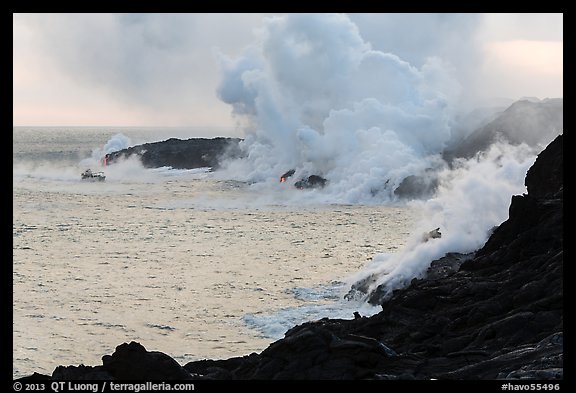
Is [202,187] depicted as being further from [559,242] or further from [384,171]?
[559,242]

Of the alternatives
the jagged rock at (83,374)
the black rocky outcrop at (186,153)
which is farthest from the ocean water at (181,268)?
the black rocky outcrop at (186,153)

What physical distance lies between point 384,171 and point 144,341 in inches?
2334

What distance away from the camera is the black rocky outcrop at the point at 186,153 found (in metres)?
130

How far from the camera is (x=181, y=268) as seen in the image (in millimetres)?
42750

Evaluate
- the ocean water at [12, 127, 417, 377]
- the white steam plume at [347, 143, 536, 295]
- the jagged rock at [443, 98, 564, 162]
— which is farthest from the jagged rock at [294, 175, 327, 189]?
the white steam plume at [347, 143, 536, 295]

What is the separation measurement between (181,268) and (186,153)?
9393 centimetres

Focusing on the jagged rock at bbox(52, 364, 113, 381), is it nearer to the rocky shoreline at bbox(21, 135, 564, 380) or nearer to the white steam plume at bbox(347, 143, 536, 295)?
the rocky shoreline at bbox(21, 135, 564, 380)

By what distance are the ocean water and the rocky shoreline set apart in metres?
5.84

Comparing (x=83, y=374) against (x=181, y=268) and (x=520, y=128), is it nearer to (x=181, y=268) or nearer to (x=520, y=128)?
(x=181, y=268)

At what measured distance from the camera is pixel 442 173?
86000 mm

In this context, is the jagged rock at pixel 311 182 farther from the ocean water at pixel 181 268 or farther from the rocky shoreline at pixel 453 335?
the rocky shoreline at pixel 453 335
